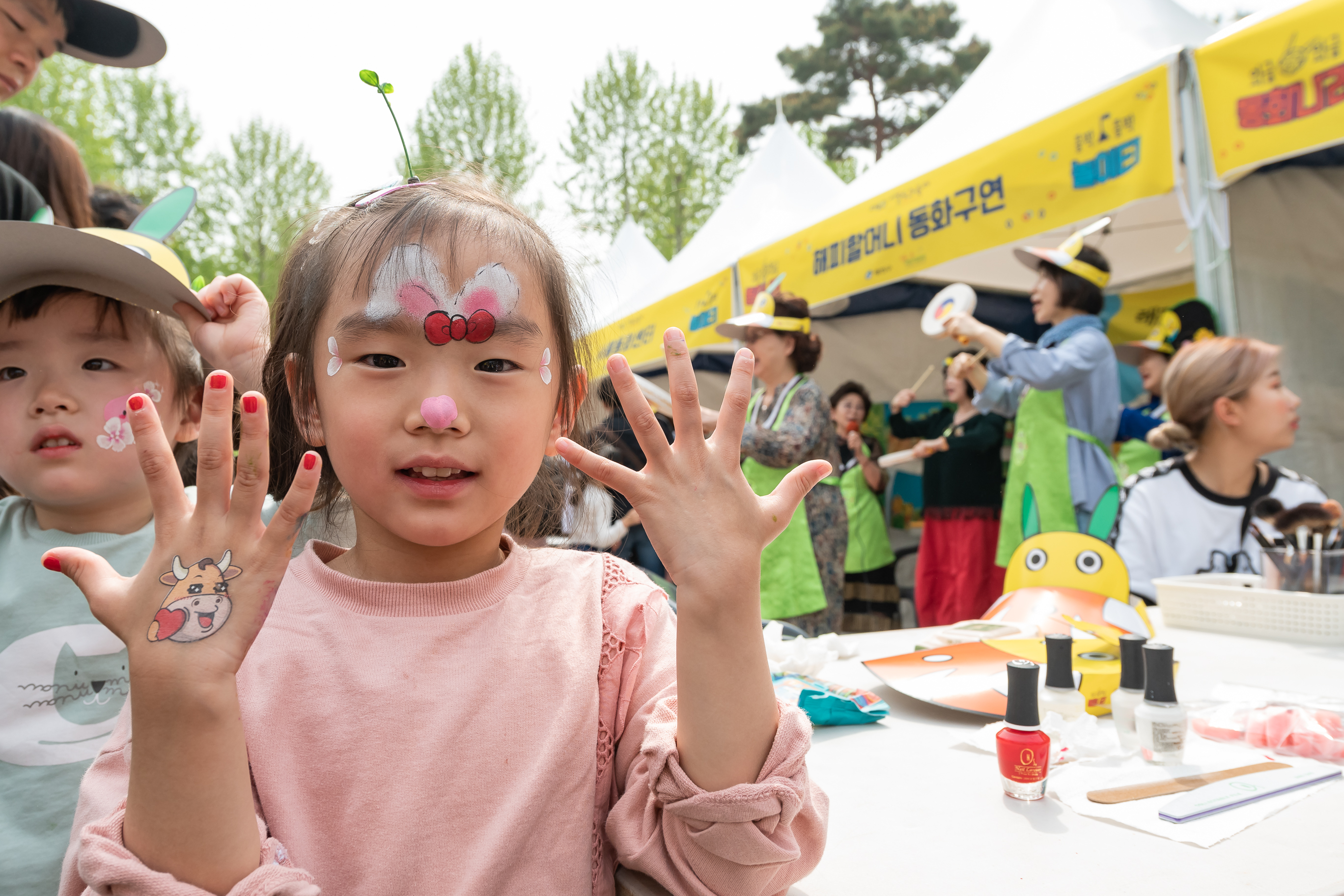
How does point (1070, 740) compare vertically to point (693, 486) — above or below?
below

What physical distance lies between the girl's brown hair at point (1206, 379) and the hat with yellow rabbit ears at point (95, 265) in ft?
8.96

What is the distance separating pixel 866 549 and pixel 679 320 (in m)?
2.34

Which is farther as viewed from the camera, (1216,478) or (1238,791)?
(1216,478)

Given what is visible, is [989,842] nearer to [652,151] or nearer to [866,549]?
[866,549]

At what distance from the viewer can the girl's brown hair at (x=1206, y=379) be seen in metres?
2.50

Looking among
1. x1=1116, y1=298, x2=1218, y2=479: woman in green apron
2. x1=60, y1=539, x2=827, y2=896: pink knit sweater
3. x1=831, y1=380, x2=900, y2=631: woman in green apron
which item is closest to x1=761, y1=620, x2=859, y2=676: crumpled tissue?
x1=60, y1=539, x2=827, y2=896: pink knit sweater

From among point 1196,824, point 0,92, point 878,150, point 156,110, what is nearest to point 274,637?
point 1196,824

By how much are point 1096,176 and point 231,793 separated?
3228 millimetres

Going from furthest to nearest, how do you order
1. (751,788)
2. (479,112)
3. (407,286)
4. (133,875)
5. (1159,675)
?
1. (479,112)
2. (1159,675)
3. (407,286)
4. (751,788)
5. (133,875)

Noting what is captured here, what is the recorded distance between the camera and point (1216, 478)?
2480 millimetres

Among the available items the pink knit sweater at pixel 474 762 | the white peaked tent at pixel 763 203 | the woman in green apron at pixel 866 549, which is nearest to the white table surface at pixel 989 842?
the pink knit sweater at pixel 474 762

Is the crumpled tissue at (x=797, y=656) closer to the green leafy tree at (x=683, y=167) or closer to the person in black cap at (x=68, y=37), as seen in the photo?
the person in black cap at (x=68, y=37)

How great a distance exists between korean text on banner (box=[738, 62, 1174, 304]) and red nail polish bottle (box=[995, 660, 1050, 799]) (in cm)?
239

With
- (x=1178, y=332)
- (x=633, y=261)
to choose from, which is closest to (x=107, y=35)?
(x=1178, y=332)
